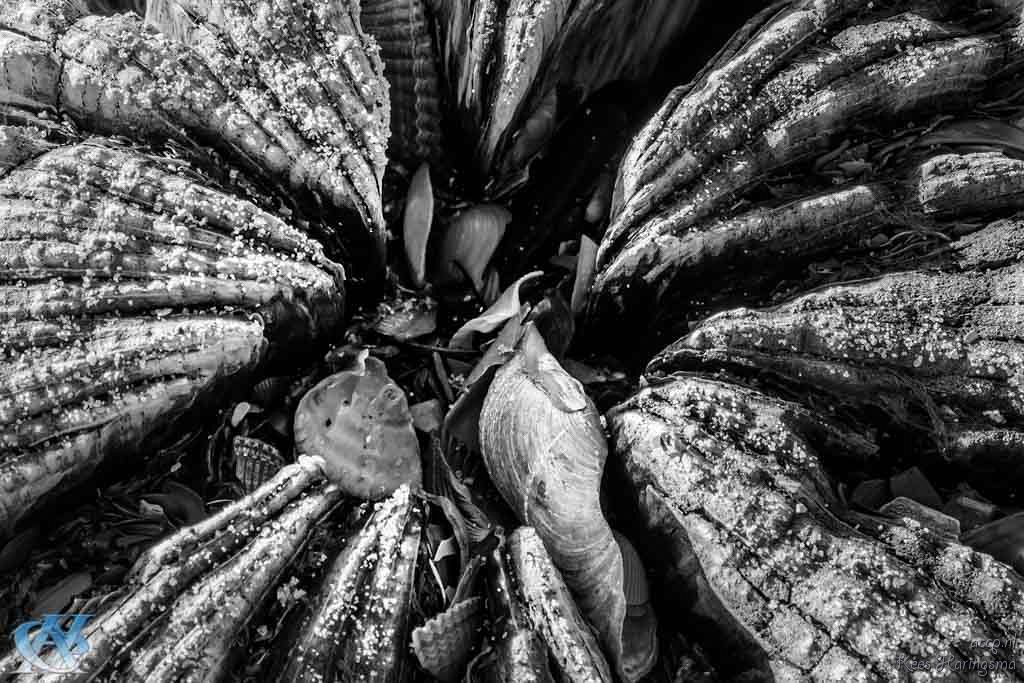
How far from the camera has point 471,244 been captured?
1.23m

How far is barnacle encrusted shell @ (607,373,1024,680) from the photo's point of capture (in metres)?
0.88

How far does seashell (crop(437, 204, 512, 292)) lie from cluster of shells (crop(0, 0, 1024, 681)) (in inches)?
0.9

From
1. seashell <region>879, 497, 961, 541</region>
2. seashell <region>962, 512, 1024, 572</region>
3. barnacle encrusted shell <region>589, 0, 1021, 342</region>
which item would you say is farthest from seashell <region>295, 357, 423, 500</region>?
seashell <region>962, 512, 1024, 572</region>

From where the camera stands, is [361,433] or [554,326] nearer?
[361,433]

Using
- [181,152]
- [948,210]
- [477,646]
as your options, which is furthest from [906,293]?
[181,152]

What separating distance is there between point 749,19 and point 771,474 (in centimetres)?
81

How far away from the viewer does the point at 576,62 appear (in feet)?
4.12

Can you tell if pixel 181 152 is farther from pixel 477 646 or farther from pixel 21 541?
pixel 477 646

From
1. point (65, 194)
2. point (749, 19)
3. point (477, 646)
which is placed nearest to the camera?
point (477, 646)

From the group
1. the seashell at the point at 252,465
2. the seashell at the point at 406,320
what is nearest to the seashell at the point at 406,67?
the seashell at the point at 406,320

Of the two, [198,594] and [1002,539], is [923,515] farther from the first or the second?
[198,594]

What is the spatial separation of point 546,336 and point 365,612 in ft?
1.61

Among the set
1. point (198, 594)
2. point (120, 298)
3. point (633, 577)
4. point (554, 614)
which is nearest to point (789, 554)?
point (633, 577)

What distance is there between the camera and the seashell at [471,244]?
48.3 inches
